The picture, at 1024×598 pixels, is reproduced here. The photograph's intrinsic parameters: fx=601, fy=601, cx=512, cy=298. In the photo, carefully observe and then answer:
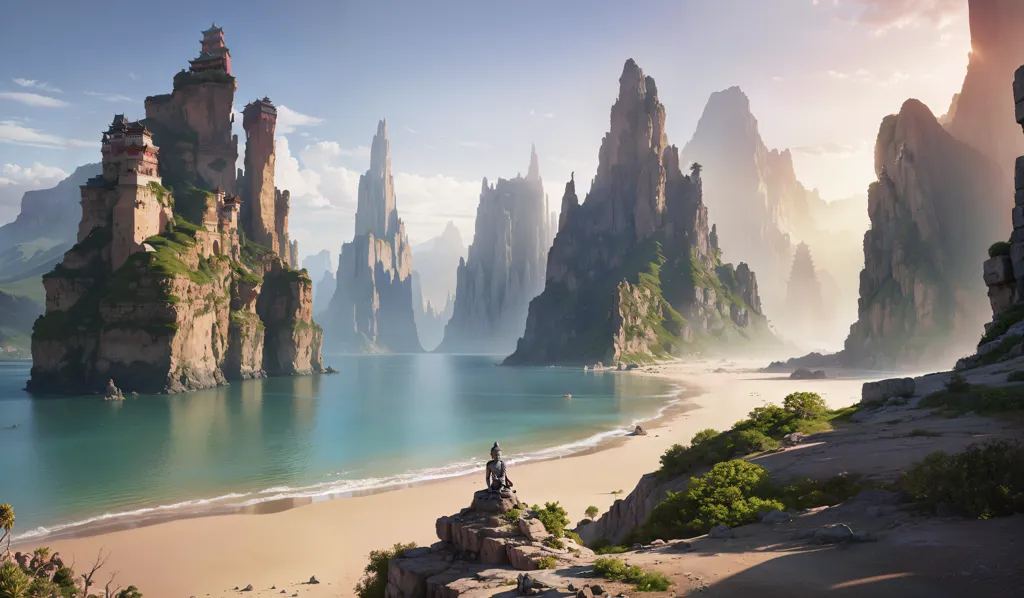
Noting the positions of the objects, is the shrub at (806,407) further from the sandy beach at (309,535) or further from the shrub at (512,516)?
the shrub at (512,516)

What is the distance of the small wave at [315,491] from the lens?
35.1 m

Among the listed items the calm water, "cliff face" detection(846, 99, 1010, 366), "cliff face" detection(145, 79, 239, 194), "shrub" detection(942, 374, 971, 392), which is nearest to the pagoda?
"cliff face" detection(145, 79, 239, 194)

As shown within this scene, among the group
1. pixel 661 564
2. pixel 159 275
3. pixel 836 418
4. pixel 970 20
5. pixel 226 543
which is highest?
pixel 970 20

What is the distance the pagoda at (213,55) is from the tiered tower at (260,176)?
15.9 metres

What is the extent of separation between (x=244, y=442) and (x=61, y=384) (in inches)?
2888

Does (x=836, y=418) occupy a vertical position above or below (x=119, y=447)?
above

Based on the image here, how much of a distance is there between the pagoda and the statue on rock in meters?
184

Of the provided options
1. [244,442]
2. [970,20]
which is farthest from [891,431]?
[970,20]

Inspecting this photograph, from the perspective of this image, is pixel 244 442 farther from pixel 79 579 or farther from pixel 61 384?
pixel 61 384

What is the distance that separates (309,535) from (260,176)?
171570 mm

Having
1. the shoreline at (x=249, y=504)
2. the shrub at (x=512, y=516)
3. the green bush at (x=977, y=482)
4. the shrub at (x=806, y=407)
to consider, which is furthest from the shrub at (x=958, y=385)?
the shoreline at (x=249, y=504)

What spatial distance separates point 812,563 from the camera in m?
14.2

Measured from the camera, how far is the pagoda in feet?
560

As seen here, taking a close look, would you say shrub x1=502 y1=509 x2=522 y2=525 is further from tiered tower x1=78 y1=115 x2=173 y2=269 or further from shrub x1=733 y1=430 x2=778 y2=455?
tiered tower x1=78 y1=115 x2=173 y2=269
